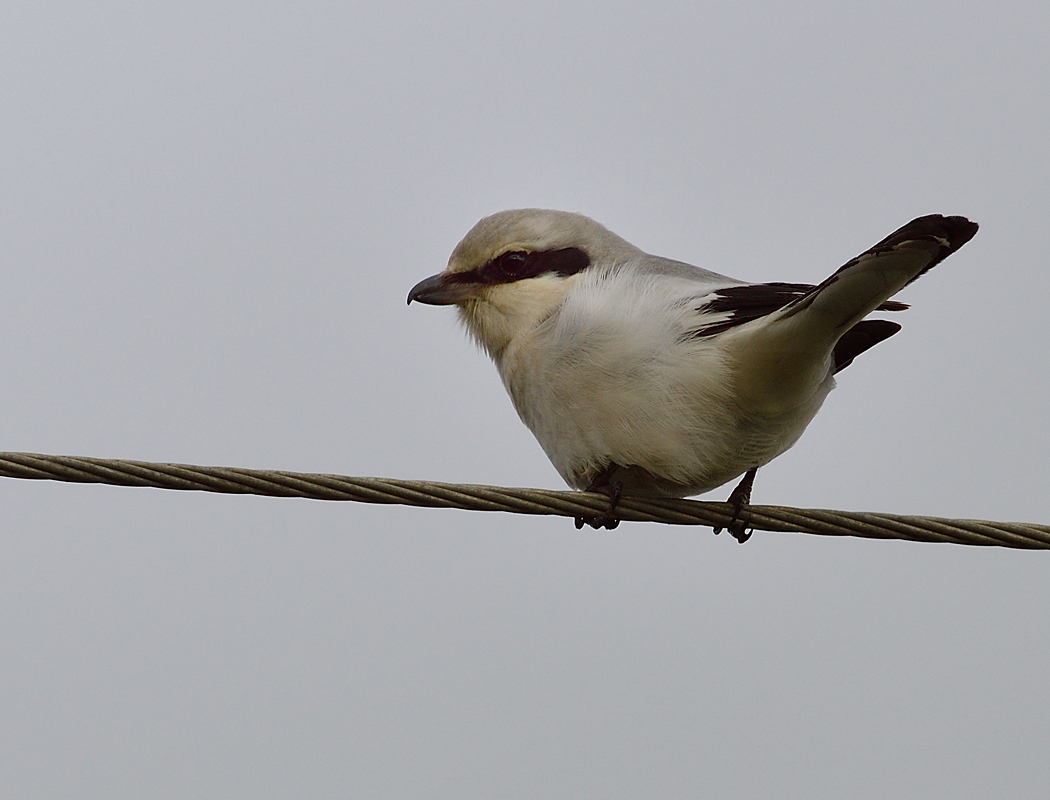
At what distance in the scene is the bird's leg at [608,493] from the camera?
3729mm

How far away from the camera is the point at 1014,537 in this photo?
3018 millimetres

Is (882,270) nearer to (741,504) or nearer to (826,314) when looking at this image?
(826,314)

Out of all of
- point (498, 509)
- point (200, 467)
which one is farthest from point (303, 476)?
point (498, 509)

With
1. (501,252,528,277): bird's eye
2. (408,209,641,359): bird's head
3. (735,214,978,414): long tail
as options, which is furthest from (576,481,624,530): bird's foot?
(501,252,528,277): bird's eye

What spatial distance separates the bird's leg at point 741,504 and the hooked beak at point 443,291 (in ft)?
4.09

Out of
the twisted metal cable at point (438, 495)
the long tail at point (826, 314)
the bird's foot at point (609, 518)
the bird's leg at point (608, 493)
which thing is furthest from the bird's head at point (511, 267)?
the twisted metal cable at point (438, 495)

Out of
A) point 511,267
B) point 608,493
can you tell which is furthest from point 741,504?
point 511,267

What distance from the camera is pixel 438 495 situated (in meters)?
2.97

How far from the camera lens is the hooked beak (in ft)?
14.5

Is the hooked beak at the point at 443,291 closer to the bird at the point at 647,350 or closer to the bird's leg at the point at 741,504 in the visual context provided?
the bird at the point at 647,350

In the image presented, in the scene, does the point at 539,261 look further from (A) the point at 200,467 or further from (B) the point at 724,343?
(A) the point at 200,467

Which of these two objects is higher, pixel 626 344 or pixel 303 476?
pixel 626 344

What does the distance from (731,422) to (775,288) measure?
1.61 ft

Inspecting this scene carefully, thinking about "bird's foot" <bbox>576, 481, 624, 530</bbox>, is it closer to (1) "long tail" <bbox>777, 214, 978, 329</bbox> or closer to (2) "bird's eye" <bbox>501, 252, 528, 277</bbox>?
(1) "long tail" <bbox>777, 214, 978, 329</bbox>
